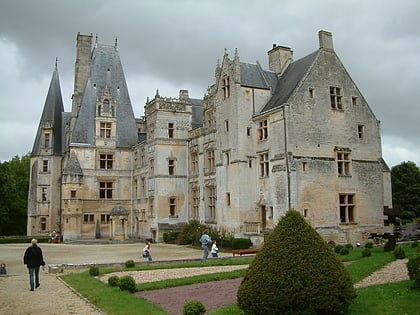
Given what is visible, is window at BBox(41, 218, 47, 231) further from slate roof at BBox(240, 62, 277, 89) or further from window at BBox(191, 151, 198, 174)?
slate roof at BBox(240, 62, 277, 89)

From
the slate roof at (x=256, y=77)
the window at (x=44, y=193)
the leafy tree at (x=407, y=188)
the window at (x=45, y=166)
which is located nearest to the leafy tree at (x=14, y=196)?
Result: the window at (x=45, y=166)

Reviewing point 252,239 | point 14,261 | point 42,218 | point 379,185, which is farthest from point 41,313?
point 42,218

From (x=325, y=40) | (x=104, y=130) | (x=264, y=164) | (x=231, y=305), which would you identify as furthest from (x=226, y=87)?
(x=231, y=305)

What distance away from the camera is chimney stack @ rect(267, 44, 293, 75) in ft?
115

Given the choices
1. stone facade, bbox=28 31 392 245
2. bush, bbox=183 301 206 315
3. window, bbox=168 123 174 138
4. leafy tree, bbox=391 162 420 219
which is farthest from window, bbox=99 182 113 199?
bush, bbox=183 301 206 315

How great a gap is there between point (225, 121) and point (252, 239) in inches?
350

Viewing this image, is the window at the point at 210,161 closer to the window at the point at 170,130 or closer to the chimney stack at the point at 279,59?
the window at the point at 170,130

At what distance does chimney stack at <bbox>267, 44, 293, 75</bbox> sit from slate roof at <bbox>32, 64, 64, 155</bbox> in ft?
88.3

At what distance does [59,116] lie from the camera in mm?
51906

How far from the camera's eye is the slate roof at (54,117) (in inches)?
1986

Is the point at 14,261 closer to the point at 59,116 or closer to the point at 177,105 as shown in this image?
the point at 177,105

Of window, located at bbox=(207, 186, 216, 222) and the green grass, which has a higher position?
window, located at bbox=(207, 186, 216, 222)

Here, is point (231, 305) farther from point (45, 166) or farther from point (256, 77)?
point (45, 166)

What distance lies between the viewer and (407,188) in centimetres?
5366
